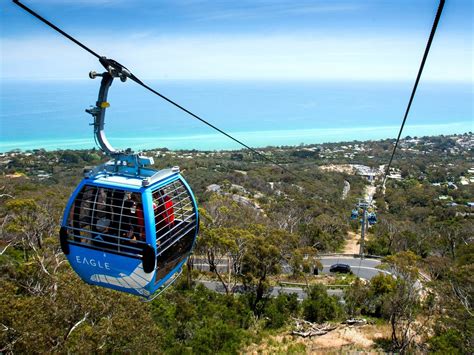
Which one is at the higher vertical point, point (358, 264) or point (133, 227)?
point (133, 227)

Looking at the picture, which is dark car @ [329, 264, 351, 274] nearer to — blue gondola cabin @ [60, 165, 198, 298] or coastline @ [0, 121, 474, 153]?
blue gondola cabin @ [60, 165, 198, 298]

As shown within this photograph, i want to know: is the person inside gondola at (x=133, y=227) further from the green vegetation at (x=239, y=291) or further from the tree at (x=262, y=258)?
the tree at (x=262, y=258)

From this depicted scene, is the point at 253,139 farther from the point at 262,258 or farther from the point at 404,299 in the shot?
the point at 404,299

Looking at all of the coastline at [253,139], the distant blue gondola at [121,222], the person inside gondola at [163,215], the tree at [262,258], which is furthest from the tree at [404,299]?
the coastline at [253,139]

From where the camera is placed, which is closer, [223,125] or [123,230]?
[123,230]

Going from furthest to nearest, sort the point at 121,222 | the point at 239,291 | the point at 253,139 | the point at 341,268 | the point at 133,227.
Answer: the point at 253,139, the point at 341,268, the point at 239,291, the point at 133,227, the point at 121,222

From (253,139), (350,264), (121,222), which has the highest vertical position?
(121,222)

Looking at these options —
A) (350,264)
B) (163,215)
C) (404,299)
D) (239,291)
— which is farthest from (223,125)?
(163,215)
